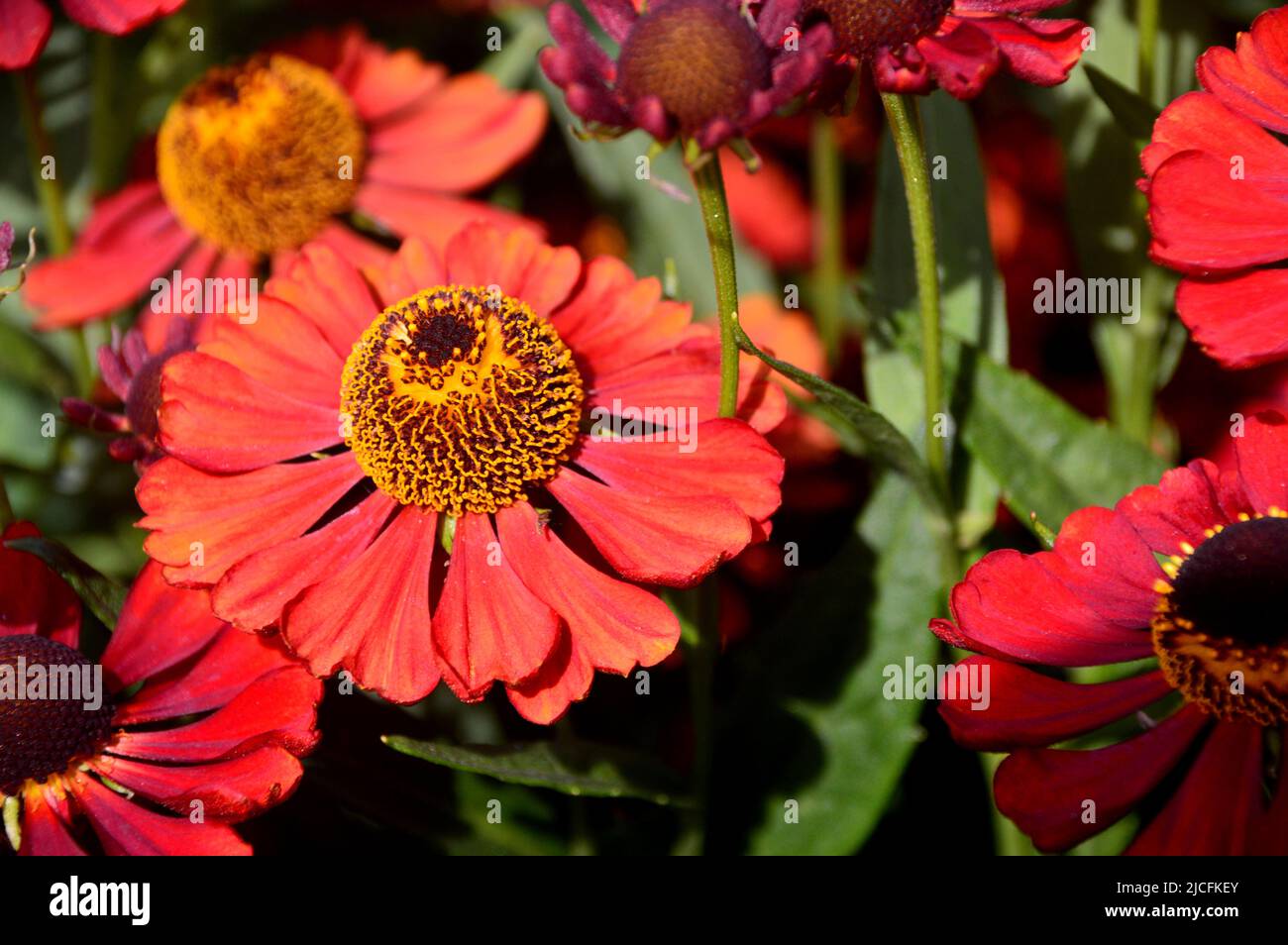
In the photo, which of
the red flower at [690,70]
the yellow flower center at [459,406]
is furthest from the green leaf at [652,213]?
the red flower at [690,70]

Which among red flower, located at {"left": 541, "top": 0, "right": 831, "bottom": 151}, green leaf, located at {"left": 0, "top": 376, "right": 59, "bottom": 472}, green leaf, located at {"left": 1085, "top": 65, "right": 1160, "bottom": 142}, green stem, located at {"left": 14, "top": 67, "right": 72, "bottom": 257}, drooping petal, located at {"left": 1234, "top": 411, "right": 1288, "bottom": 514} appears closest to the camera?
red flower, located at {"left": 541, "top": 0, "right": 831, "bottom": 151}

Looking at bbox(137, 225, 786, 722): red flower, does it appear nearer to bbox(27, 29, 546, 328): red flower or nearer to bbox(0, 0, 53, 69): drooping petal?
bbox(0, 0, 53, 69): drooping petal

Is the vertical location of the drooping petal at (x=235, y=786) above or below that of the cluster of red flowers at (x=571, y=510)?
below

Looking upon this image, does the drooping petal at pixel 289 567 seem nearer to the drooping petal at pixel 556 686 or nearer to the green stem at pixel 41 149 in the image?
the drooping petal at pixel 556 686

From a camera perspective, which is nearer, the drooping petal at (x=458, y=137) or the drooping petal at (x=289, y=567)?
the drooping petal at (x=289, y=567)

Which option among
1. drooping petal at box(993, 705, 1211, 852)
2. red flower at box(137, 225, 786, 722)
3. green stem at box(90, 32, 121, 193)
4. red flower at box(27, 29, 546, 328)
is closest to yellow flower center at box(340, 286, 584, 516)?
red flower at box(137, 225, 786, 722)

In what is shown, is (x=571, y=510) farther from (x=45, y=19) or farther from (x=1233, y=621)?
(x=45, y=19)

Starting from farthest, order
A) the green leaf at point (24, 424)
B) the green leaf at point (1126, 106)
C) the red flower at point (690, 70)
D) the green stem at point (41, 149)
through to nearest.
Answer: the green leaf at point (24, 424) < the green stem at point (41, 149) < the green leaf at point (1126, 106) < the red flower at point (690, 70)
